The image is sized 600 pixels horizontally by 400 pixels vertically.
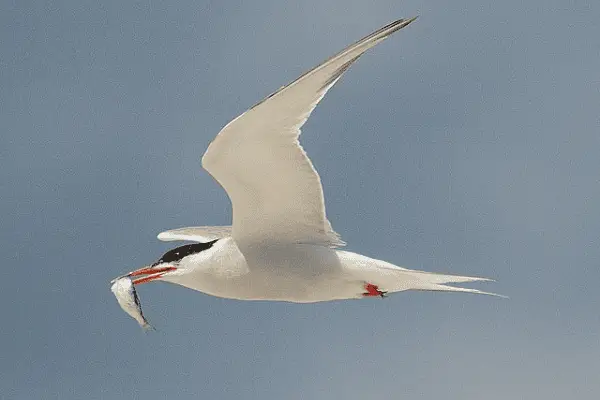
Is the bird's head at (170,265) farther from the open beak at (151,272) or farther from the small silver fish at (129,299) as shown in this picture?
the small silver fish at (129,299)

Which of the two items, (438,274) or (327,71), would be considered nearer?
(327,71)

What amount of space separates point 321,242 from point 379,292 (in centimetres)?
60

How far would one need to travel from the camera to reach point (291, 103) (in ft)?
20.2

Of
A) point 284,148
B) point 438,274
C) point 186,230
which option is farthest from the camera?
point 186,230

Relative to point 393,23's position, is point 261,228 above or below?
below

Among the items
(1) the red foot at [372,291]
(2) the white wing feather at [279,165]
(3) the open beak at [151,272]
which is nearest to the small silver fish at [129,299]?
(3) the open beak at [151,272]

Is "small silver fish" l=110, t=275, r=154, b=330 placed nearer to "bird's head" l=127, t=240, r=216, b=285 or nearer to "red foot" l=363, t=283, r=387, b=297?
"bird's head" l=127, t=240, r=216, b=285

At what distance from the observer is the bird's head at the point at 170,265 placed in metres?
7.97

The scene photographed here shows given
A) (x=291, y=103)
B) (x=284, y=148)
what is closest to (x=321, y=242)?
(x=284, y=148)

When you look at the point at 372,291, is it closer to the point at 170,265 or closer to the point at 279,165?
the point at 279,165

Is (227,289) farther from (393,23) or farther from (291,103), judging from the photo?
(393,23)

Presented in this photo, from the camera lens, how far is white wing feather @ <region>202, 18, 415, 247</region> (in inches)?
231

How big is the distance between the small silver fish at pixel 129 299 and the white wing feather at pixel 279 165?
908mm

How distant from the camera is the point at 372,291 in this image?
25.8ft
